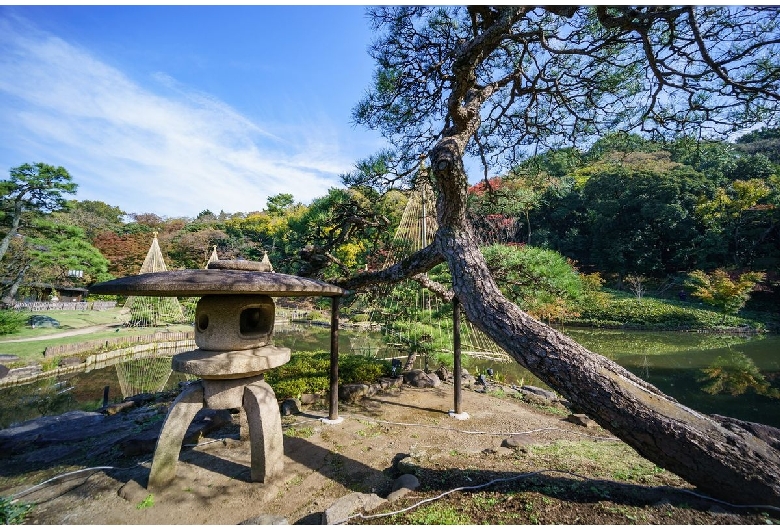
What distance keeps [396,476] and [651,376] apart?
29.1 ft

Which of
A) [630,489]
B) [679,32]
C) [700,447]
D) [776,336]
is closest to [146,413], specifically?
[630,489]

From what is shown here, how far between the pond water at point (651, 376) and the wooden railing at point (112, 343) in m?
0.94

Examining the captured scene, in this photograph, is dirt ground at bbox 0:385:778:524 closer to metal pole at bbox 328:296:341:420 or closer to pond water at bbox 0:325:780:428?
metal pole at bbox 328:296:341:420

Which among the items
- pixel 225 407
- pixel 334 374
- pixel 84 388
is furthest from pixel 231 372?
pixel 84 388

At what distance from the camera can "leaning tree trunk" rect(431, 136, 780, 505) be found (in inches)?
69.9

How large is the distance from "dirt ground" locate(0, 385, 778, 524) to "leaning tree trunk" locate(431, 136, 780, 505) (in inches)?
6.3

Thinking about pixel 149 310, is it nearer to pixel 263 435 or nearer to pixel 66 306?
pixel 66 306

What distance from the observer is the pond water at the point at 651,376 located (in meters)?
6.69

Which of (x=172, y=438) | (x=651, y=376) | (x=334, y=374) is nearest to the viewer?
(x=172, y=438)

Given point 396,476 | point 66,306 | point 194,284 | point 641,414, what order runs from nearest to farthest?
point 641,414 < point 194,284 < point 396,476 < point 66,306

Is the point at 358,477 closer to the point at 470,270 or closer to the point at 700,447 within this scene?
the point at 470,270

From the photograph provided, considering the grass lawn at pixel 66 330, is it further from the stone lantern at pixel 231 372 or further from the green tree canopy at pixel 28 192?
the stone lantern at pixel 231 372

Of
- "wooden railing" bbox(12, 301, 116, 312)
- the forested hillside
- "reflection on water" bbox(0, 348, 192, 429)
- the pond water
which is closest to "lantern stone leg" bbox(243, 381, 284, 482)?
the pond water

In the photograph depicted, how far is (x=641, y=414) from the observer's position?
1.95 meters
